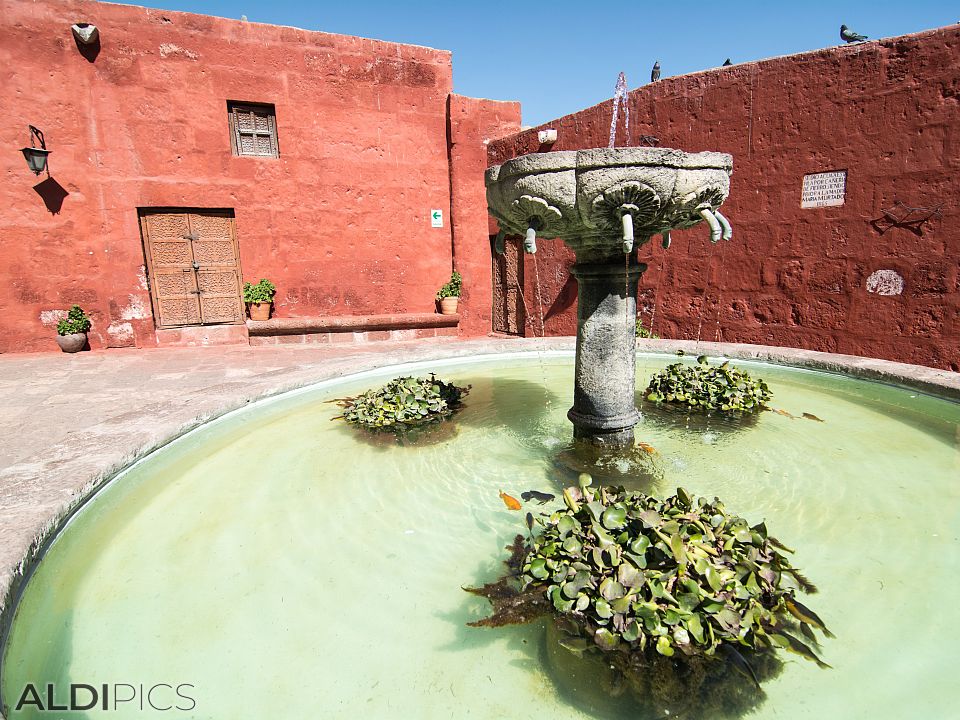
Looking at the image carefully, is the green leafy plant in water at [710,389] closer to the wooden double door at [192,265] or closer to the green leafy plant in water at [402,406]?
the green leafy plant in water at [402,406]

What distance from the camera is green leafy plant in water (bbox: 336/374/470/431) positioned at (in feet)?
10.6

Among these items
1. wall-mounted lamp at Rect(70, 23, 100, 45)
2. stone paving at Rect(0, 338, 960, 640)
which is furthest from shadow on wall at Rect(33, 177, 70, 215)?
stone paving at Rect(0, 338, 960, 640)

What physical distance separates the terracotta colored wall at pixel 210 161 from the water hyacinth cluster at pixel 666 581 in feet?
24.9

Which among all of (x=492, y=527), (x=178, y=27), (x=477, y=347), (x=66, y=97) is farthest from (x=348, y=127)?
(x=492, y=527)

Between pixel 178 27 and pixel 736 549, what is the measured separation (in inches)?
361

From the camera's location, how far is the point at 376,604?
1.66m

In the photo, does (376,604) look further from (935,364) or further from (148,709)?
(935,364)

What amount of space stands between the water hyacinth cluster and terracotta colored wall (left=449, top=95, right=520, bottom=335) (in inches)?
303

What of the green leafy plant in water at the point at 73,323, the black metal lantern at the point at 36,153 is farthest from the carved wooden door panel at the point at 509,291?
the black metal lantern at the point at 36,153

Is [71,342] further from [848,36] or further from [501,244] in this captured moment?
[848,36]

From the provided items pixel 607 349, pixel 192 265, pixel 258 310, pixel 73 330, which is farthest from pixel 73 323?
pixel 607 349

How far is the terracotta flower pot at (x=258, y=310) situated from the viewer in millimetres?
7852

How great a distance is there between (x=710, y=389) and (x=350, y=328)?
243 inches

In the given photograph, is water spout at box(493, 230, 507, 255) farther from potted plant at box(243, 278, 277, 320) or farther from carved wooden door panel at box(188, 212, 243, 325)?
carved wooden door panel at box(188, 212, 243, 325)
